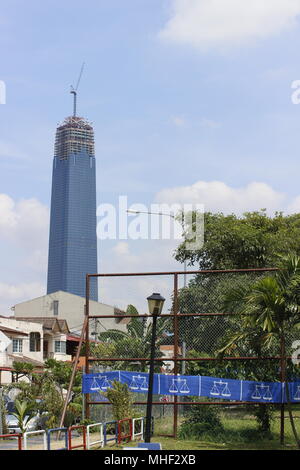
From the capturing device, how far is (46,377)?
3212 cm

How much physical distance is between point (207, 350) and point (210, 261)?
80.8 ft

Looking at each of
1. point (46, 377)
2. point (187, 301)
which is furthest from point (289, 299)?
point (46, 377)

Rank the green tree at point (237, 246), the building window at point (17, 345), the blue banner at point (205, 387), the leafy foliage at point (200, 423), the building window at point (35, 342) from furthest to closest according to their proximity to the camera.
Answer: the building window at point (35, 342), the building window at point (17, 345), the green tree at point (237, 246), the leafy foliage at point (200, 423), the blue banner at point (205, 387)

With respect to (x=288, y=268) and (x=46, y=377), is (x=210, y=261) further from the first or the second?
(x=288, y=268)

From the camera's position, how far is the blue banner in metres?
18.9

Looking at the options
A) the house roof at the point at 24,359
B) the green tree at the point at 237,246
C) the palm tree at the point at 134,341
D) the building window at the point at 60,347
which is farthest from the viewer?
the building window at the point at 60,347

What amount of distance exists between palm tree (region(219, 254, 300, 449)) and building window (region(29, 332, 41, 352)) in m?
50.3

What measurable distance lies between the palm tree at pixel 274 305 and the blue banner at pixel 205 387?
0.90 m

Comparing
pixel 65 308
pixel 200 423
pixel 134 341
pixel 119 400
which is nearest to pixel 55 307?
pixel 65 308

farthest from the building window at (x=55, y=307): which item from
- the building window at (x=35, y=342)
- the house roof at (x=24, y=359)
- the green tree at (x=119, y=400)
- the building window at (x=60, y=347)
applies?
the green tree at (x=119, y=400)

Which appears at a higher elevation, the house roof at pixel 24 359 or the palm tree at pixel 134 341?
the palm tree at pixel 134 341

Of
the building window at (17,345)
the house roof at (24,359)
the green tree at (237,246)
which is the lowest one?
the house roof at (24,359)

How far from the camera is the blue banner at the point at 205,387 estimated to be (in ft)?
62.1

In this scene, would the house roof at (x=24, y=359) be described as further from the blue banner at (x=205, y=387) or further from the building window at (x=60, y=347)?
the blue banner at (x=205, y=387)
